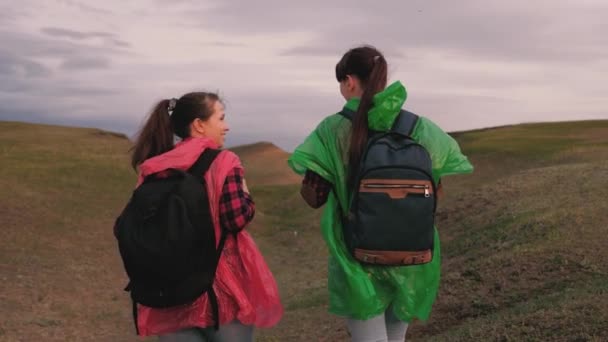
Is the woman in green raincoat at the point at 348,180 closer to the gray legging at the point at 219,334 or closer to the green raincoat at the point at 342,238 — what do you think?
the green raincoat at the point at 342,238

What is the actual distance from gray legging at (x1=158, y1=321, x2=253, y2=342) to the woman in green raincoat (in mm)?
635

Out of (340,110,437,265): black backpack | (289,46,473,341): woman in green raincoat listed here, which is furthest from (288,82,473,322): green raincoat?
(340,110,437,265): black backpack

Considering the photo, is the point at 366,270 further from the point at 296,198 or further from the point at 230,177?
the point at 296,198

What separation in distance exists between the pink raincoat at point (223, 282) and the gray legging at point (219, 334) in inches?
1.2

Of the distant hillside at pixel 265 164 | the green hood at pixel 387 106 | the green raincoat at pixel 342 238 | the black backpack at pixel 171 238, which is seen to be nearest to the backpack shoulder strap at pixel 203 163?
the black backpack at pixel 171 238

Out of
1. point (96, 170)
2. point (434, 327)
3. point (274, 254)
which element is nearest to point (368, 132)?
point (434, 327)

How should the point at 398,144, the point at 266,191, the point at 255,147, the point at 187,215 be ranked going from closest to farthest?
the point at 187,215 < the point at 398,144 < the point at 266,191 < the point at 255,147

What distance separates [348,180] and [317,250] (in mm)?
17442

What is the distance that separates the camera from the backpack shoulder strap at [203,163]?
4109 millimetres

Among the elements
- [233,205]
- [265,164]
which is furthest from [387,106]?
[265,164]

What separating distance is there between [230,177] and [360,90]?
1.02 meters

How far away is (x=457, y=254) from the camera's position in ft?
51.5

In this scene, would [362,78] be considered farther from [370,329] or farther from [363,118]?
[370,329]

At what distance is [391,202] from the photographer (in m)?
4.22
